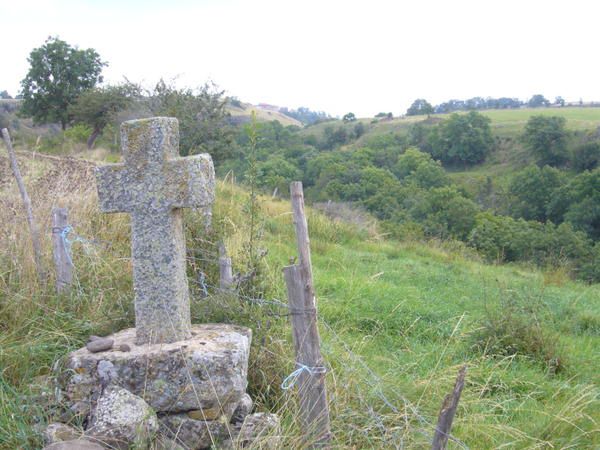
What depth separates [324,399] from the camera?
278 centimetres

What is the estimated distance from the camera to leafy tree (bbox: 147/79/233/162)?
14.8 m

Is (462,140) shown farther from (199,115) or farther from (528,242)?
(199,115)

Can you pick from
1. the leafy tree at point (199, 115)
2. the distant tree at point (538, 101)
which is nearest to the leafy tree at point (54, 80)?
the leafy tree at point (199, 115)

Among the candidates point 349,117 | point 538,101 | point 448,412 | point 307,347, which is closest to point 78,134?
point 307,347

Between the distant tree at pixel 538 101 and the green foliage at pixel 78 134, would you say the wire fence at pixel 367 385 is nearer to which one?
the green foliage at pixel 78 134

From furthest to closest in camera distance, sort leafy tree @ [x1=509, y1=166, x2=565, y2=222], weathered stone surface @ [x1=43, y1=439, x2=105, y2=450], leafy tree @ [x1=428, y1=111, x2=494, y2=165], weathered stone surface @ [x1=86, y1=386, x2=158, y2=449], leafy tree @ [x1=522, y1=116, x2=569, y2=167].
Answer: leafy tree @ [x1=428, y1=111, x2=494, y2=165] < leafy tree @ [x1=522, y1=116, x2=569, y2=167] < leafy tree @ [x1=509, y1=166, x2=565, y2=222] < weathered stone surface @ [x1=86, y1=386, x2=158, y2=449] < weathered stone surface @ [x1=43, y1=439, x2=105, y2=450]

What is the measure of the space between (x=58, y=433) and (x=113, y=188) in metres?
1.38

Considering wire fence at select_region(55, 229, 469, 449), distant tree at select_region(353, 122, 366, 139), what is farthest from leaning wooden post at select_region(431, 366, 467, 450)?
distant tree at select_region(353, 122, 366, 139)

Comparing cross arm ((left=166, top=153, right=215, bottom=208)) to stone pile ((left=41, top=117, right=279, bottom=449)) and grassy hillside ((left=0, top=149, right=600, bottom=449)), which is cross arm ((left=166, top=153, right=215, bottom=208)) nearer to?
stone pile ((left=41, top=117, right=279, bottom=449))

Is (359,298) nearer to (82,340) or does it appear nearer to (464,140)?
(82,340)

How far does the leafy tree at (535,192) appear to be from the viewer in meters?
36.2

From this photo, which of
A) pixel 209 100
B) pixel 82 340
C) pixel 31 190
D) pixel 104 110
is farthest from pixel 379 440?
pixel 104 110

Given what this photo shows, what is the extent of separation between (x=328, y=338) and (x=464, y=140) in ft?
199

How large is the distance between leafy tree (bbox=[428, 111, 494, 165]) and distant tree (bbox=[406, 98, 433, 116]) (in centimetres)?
3007
